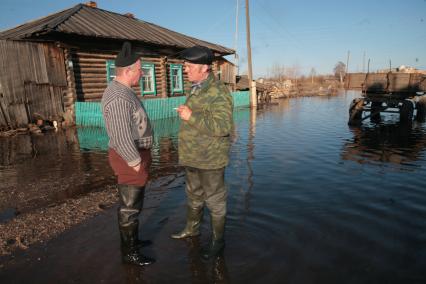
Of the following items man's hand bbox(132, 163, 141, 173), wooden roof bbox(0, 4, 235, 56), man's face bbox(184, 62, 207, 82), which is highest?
wooden roof bbox(0, 4, 235, 56)

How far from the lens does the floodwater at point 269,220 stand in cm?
289

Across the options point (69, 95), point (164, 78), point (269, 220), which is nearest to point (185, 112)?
point (269, 220)

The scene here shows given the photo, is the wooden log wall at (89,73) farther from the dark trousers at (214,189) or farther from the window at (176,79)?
the dark trousers at (214,189)

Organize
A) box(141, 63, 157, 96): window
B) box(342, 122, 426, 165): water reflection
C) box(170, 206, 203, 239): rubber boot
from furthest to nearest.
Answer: box(141, 63, 157, 96): window
box(342, 122, 426, 165): water reflection
box(170, 206, 203, 239): rubber boot

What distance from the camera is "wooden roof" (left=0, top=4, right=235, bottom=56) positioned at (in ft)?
40.4

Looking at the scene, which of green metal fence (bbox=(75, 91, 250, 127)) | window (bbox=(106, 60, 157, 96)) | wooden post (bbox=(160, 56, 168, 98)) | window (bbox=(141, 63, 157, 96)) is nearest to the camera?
green metal fence (bbox=(75, 91, 250, 127))

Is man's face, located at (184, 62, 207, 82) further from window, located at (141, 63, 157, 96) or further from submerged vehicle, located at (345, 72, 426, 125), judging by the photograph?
window, located at (141, 63, 157, 96)

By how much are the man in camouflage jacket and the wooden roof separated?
1103cm

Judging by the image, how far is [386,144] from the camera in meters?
8.94

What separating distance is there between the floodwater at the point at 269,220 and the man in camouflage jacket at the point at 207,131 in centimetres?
52

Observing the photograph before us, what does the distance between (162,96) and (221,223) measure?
608 inches

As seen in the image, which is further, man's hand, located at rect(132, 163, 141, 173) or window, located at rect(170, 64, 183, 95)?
window, located at rect(170, 64, 183, 95)

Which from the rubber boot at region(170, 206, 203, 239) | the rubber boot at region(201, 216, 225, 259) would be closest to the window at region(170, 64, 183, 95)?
the rubber boot at region(170, 206, 203, 239)

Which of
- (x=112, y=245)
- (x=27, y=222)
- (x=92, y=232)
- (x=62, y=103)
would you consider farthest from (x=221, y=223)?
(x=62, y=103)
